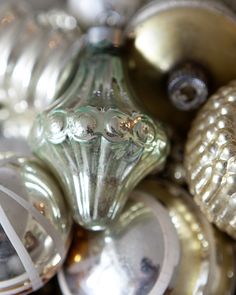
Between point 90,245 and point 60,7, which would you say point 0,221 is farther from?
point 60,7

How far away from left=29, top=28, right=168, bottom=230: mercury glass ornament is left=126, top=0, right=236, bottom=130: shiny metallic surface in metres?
0.08

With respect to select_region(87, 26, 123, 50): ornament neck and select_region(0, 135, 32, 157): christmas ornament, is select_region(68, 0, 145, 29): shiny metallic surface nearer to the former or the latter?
select_region(87, 26, 123, 50): ornament neck

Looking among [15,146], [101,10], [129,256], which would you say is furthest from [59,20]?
[129,256]

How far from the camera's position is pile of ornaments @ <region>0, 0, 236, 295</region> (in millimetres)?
405

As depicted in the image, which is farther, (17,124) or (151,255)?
(17,124)

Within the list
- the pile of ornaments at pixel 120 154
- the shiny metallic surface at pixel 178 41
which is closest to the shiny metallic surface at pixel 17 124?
the pile of ornaments at pixel 120 154

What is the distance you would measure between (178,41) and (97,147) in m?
0.15

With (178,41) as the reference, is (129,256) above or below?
below

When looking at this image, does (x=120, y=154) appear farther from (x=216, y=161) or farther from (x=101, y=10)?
(x=101, y=10)

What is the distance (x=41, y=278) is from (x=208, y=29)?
26 cm

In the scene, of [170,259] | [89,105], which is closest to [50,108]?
[89,105]

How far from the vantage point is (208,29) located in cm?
49

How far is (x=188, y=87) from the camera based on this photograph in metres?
0.48

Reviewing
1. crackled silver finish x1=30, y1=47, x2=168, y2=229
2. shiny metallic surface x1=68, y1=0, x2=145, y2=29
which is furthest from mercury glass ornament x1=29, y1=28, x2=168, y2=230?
shiny metallic surface x1=68, y1=0, x2=145, y2=29
